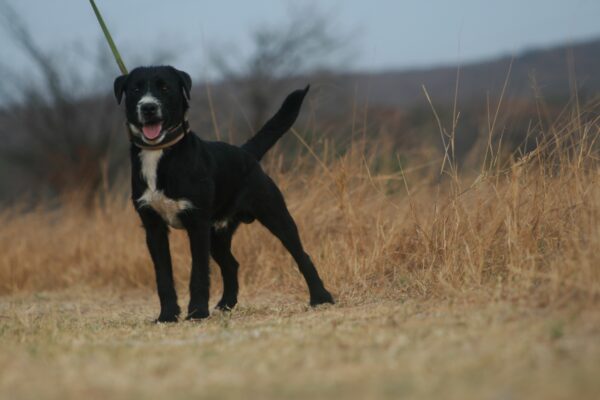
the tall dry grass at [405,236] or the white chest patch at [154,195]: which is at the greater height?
the white chest patch at [154,195]

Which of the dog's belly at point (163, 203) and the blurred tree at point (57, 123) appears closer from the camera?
the dog's belly at point (163, 203)

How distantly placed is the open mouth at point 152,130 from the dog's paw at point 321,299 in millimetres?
1501

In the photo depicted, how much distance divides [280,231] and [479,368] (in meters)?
2.89

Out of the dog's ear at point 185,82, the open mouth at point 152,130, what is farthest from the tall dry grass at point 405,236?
the open mouth at point 152,130

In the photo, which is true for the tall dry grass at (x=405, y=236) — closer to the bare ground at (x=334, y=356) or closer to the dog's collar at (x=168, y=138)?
the bare ground at (x=334, y=356)

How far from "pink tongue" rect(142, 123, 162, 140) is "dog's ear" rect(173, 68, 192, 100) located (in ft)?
1.11

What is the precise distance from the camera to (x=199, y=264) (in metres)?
4.95

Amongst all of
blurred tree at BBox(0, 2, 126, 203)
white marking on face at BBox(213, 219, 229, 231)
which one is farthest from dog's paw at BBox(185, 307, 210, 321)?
blurred tree at BBox(0, 2, 126, 203)

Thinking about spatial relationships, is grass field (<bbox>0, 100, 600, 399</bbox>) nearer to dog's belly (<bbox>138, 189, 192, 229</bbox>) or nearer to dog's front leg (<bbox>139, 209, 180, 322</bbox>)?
dog's front leg (<bbox>139, 209, 180, 322</bbox>)

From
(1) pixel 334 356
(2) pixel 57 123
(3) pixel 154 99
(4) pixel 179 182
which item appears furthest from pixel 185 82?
(2) pixel 57 123

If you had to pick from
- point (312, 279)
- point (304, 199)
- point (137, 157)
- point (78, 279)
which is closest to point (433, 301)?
point (312, 279)

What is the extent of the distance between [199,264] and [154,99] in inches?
40.6

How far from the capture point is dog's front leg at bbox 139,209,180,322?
4949 millimetres

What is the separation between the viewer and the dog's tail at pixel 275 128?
5723 mm
